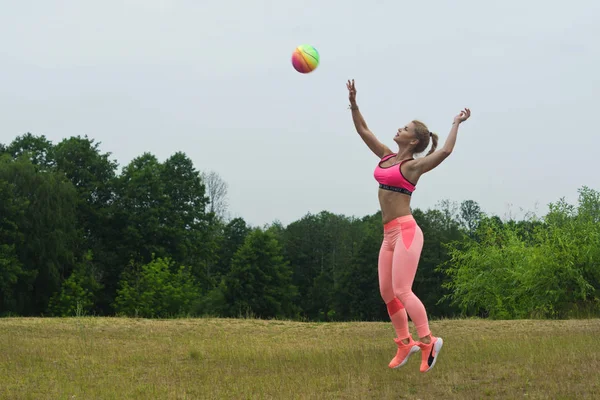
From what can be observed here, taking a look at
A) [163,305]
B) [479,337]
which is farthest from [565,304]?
[163,305]

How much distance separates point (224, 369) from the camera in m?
10.6

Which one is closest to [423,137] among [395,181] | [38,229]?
[395,181]

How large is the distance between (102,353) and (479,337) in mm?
7550

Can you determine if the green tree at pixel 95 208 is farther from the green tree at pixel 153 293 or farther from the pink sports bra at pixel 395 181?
the pink sports bra at pixel 395 181

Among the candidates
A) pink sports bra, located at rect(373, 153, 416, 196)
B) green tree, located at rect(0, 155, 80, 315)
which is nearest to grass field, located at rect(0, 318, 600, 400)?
pink sports bra, located at rect(373, 153, 416, 196)

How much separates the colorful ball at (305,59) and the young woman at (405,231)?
2.02m

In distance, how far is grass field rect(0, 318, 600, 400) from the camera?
337 inches

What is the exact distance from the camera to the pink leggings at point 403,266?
875 cm

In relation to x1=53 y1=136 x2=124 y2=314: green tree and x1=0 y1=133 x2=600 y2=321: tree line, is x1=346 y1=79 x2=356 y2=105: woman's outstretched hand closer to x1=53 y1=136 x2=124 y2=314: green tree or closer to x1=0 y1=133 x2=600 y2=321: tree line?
x1=0 y1=133 x2=600 y2=321: tree line

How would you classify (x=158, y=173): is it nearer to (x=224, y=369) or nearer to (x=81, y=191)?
(x=81, y=191)

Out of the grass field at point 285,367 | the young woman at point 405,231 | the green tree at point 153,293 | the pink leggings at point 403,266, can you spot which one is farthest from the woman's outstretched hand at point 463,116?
the green tree at point 153,293

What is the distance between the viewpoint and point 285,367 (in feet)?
34.6

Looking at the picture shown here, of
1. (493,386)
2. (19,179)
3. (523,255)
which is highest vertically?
(19,179)

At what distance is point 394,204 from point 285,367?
329 cm
